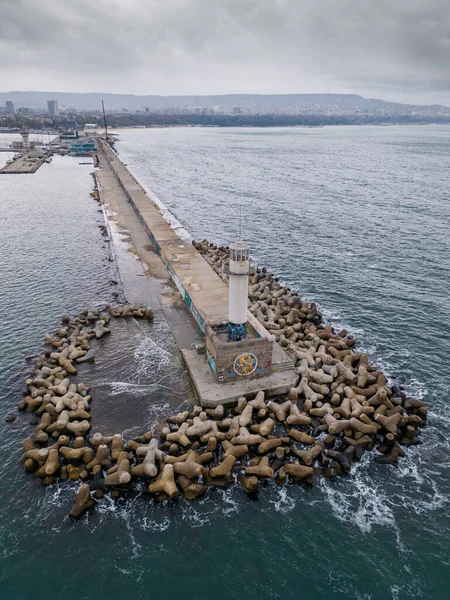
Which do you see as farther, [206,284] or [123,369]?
[206,284]

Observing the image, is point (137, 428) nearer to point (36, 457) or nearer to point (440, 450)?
point (36, 457)

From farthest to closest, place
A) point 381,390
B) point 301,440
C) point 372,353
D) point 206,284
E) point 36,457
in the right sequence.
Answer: point 206,284 < point 372,353 < point 381,390 < point 301,440 < point 36,457

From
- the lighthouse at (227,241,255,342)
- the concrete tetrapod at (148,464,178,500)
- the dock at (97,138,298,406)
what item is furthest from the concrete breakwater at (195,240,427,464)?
the concrete tetrapod at (148,464,178,500)

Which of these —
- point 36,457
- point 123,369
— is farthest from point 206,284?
point 36,457

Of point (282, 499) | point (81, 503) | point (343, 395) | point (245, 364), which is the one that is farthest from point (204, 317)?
point (81, 503)

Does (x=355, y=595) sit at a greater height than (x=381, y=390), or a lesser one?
lesser

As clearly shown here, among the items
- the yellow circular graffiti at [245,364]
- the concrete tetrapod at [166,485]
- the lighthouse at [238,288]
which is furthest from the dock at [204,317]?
the concrete tetrapod at [166,485]
